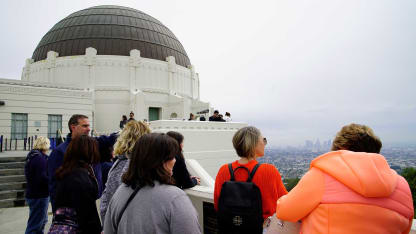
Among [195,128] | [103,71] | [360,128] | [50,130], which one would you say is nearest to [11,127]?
[50,130]

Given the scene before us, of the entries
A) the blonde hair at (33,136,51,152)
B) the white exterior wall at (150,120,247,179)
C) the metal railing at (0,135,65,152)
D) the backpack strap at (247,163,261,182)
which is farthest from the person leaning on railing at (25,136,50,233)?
the metal railing at (0,135,65,152)

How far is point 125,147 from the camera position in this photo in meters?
3.04

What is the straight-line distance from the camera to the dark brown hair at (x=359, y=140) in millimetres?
1918

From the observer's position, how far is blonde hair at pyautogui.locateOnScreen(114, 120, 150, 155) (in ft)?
9.94

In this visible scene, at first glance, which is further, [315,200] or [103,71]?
[103,71]

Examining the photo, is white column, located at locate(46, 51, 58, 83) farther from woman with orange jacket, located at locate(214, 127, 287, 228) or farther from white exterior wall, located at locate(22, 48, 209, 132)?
woman with orange jacket, located at locate(214, 127, 287, 228)

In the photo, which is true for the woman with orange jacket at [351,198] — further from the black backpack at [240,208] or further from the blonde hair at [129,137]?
the blonde hair at [129,137]

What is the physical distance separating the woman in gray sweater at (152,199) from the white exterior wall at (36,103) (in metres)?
16.2

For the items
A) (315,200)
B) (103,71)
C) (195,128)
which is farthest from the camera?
(103,71)

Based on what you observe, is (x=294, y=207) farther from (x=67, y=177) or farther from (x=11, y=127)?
(x=11, y=127)

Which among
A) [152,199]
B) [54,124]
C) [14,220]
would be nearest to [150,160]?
[152,199]

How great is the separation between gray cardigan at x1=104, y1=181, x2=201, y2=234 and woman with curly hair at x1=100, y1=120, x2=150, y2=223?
1311mm

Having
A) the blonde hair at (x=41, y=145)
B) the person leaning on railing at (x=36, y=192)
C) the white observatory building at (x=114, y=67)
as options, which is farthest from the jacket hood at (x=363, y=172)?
the white observatory building at (x=114, y=67)

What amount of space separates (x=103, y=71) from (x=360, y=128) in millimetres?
21682
